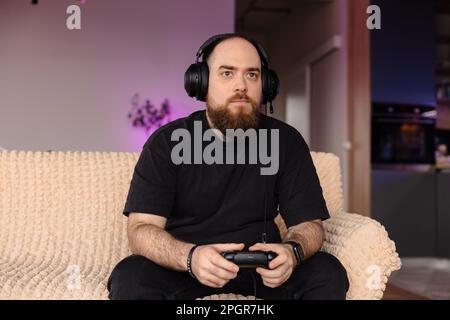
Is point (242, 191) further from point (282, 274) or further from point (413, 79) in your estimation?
point (413, 79)

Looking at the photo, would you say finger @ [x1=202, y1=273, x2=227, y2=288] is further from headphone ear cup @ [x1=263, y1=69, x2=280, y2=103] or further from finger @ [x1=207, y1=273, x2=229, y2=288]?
headphone ear cup @ [x1=263, y1=69, x2=280, y2=103]

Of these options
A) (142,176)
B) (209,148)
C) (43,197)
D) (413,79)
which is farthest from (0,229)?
(413,79)

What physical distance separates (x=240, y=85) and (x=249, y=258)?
1.70 ft

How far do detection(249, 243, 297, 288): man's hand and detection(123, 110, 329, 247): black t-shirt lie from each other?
22cm

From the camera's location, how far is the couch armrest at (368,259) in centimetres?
127

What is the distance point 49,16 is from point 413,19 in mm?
3046

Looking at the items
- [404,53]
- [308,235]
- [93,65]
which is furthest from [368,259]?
[404,53]

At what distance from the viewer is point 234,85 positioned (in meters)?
1.46

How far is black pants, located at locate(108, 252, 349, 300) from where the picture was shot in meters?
1.18

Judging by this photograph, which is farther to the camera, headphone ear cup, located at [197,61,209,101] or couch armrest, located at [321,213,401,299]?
headphone ear cup, located at [197,61,209,101]

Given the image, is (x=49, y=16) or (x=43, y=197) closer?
(x=43, y=197)

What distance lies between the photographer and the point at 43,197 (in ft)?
5.47

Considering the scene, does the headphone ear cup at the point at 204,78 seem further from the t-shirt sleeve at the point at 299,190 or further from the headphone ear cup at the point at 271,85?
the t-shirt sleeve at the point at 299,190

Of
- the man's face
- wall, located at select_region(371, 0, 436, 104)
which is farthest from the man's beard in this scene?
wall, located at select_region(371, 0, 436, 104)
